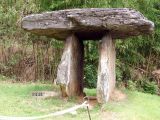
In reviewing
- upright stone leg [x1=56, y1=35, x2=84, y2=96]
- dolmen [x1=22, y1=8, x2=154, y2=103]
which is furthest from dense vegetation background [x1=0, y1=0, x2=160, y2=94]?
dolmen [x1=22, y1=8, x2=154, y2=103]

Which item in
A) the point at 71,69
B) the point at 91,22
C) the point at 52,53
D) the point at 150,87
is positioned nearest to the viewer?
the point at 91,22

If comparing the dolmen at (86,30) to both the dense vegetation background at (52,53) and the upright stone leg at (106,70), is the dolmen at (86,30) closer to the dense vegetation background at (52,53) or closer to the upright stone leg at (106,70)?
the upright stone leg at (106,70)

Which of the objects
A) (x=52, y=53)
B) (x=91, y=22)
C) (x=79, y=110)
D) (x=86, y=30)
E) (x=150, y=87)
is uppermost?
(x=91, y=22)

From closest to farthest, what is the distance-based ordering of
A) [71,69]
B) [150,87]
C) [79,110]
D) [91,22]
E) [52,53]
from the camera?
1. [79,110]
2. [91,22]
3. [71,69]
4. [52,53]
5. [150,87]

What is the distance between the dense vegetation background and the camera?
14.9m

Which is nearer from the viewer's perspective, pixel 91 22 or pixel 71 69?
pixel 91 22

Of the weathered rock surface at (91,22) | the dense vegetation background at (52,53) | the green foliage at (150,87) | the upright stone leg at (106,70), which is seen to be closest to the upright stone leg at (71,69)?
the weathered rock surface at (91,22)

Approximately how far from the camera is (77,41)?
11023 millimetres

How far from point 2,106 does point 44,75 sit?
561 cm

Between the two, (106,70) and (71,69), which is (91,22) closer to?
(106,70)

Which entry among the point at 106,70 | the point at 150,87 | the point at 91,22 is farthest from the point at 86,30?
the point at 150,87

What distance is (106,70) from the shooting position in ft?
33.7

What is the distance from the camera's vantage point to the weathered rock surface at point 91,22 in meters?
9.74

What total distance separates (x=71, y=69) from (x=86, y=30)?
1021 millimetres
